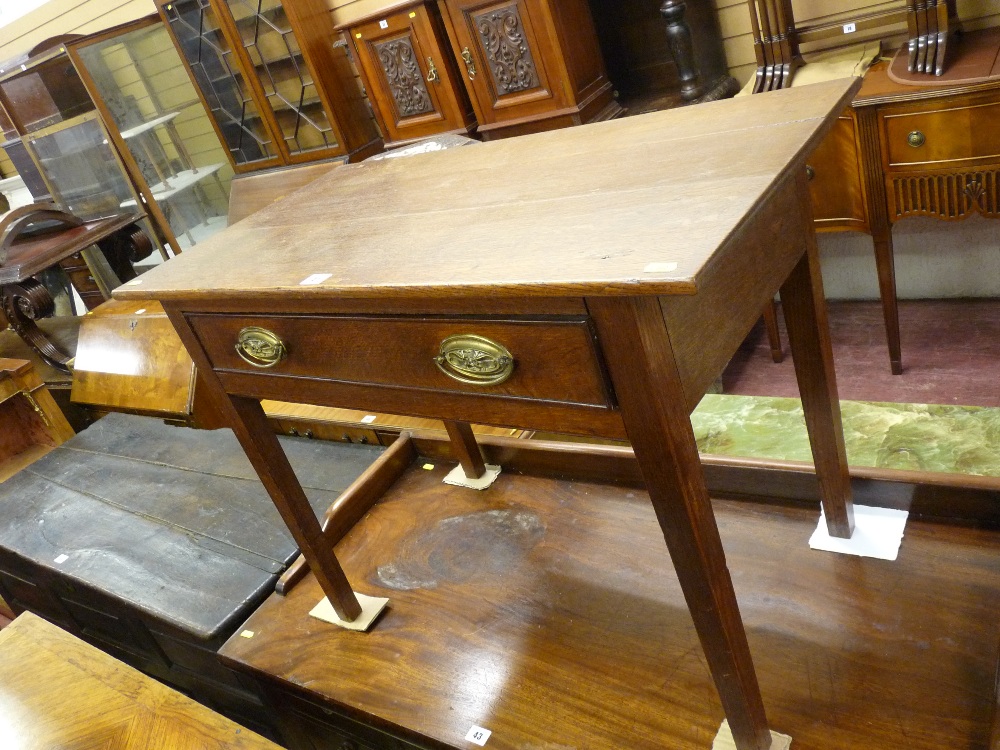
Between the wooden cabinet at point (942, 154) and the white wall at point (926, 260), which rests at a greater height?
the wooden cabinet at point (942, 154)

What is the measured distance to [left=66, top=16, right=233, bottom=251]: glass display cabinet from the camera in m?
Answer: 3.63

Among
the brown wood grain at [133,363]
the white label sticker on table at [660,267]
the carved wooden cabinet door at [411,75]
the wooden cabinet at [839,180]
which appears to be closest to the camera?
the white label sticker on table at [660,267]

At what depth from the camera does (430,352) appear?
91 cm

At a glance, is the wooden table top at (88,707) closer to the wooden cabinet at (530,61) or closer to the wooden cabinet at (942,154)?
the wooden cabinet at (942,154)

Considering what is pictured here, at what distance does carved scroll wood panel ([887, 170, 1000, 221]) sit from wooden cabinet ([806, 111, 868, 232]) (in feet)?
0.27

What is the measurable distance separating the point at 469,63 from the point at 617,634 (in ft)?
6.45

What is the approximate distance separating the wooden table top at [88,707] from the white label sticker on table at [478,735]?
0.94 feet

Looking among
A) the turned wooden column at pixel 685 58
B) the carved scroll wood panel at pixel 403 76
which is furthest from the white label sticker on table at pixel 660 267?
the carved scroll wood panel at pixel 403 76

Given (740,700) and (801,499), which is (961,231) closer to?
(801,499)

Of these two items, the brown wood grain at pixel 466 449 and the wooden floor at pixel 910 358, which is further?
the wooden floor at pixel 910 358

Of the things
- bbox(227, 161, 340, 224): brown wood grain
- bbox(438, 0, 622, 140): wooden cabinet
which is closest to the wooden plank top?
bbox(438, 0, 622, 140): wooden cabinet

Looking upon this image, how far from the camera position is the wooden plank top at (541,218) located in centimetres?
70

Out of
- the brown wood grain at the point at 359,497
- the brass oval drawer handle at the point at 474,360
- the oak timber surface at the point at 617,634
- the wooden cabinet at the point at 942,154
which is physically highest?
the brass oval drawer handle at the point at 474,360

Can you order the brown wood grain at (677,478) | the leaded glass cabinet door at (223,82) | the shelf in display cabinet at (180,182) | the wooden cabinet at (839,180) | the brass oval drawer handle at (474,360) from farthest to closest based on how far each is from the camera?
the shelf in display cabinet at (180,182) → the leaded glass cabinet door at (223,82) → the wooden cabinet at (839,180) → the brass oval drawer handle at (474,360) → the brown wood grain at (677,478)
